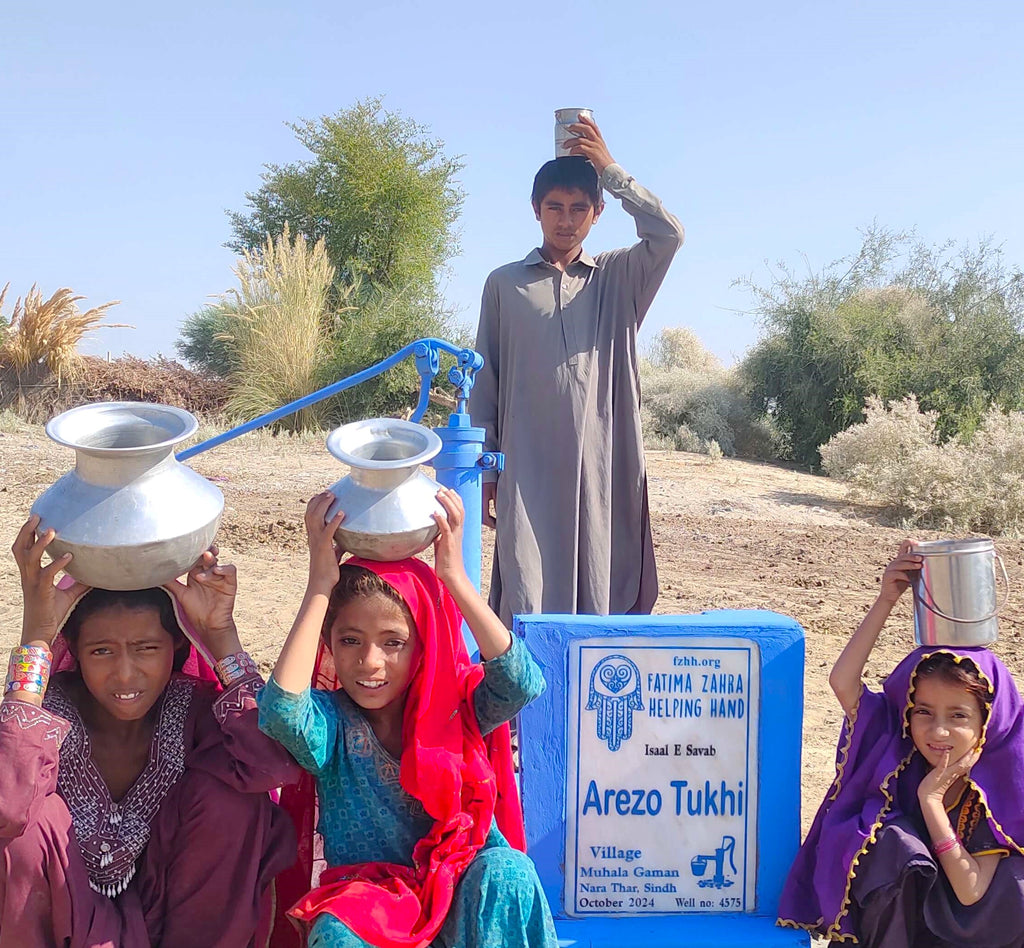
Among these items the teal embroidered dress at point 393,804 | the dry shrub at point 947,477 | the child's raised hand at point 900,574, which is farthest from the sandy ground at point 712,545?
the teal embroidered dress at point 393,804

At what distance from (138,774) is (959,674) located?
1846mm

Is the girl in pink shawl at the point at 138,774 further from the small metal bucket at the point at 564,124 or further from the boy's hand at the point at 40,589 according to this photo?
the small metal bucket at the point at 564,124

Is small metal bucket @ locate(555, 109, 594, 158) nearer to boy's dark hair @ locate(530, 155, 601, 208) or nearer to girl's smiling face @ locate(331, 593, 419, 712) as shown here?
boy's dark hair @ locate(530, 155, 601, 208)

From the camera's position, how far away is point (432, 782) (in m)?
2.15

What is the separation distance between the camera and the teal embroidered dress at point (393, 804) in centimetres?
210

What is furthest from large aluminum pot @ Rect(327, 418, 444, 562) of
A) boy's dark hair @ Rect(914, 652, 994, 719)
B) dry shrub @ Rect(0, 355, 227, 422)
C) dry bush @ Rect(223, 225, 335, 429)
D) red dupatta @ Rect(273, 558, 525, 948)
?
dry bush @ Rect(223, 225, 335, 429)

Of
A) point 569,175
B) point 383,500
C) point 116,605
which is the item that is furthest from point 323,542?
point 569,175

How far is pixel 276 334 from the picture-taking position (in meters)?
13.6

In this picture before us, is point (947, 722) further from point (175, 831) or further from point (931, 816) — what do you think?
point (175, 831)

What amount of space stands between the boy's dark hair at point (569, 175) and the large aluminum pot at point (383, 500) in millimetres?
1351

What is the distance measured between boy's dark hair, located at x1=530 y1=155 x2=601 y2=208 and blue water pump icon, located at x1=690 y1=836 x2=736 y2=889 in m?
1.96

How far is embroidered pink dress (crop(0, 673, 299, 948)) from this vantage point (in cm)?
209

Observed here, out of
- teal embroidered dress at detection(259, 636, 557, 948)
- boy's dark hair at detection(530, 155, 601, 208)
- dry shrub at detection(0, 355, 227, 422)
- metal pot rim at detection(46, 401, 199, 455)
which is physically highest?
dry shrub at detection(0, 355, 227, 422)

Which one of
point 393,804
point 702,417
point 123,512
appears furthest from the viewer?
point 702,417
